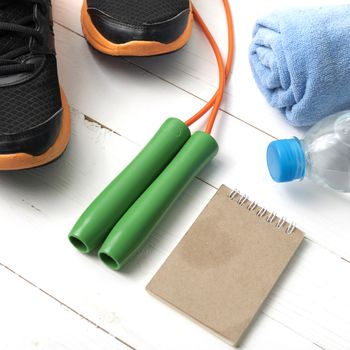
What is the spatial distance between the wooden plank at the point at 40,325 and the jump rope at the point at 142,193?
73 millimetres

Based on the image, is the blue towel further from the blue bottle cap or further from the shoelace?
the shoelace

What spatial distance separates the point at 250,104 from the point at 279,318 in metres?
0.32

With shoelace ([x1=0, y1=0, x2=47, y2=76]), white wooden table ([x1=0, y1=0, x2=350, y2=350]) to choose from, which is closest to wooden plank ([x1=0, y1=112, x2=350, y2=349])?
white wooden table ([x1=0, y1=0, x2=350, y2=350])

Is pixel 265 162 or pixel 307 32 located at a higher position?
pixel 307 32

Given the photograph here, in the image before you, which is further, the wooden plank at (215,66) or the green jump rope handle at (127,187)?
the wooden plank at (215,66)

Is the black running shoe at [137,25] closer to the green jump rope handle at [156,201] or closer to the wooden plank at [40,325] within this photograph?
the green jump rope handle at [156,201]

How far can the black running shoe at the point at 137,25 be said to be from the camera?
817 millimetres

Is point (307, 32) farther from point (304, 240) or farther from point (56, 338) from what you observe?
point (56, 338)

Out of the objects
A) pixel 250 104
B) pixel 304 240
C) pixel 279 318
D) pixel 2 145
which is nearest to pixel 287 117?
pixel 250 104

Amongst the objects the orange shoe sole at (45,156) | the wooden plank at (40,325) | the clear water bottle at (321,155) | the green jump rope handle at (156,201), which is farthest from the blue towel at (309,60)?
the wooden plank at (40,325)

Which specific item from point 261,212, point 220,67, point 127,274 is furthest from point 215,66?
point 127,274

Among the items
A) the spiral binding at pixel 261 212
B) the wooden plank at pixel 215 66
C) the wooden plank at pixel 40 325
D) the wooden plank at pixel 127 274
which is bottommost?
the wooden plank at pixel 40 325

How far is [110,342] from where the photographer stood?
2.19 feet

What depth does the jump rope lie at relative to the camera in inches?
27.1
